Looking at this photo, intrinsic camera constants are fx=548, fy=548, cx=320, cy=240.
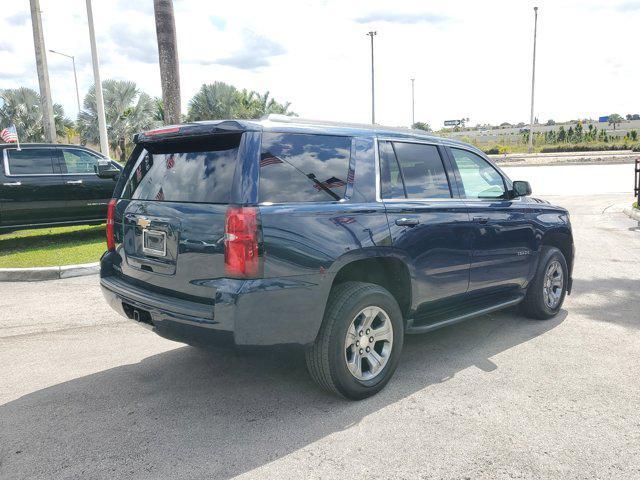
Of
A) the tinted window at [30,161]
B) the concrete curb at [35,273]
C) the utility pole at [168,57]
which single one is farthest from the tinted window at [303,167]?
the tinted window at [30,161]

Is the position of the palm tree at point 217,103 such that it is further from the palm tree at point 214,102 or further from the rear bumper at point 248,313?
the rear bumper at point 248,313

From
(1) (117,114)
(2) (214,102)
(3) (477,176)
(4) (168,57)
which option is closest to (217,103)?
(2) (214,102)

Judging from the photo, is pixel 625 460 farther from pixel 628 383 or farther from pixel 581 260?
pixel 581 260

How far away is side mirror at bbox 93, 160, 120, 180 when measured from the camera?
9484 millimetres

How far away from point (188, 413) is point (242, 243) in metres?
1.28

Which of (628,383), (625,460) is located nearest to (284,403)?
(625,460)

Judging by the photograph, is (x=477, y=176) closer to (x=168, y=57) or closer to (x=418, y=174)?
(x=418, y=174)

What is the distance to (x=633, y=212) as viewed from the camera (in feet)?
43.1

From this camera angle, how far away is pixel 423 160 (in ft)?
14.6

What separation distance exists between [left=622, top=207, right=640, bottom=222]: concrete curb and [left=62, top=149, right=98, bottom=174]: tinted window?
11.9m

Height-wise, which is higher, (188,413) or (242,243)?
(242,243)

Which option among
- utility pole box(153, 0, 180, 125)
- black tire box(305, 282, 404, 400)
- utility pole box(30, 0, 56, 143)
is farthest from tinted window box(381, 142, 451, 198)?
utility pole box(30, 0, 56, 143)

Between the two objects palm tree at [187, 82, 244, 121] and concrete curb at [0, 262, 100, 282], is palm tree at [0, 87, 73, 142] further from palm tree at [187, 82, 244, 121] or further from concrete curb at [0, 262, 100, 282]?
concrete curb at [0, 262, 100, 282]

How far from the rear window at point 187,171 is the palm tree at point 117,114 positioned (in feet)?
114
